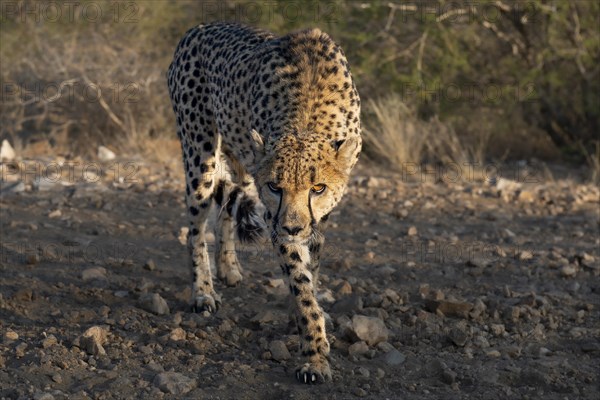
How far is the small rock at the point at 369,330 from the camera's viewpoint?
15.0 feet

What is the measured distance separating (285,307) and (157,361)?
1070mm

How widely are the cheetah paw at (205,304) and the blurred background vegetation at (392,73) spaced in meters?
4.46

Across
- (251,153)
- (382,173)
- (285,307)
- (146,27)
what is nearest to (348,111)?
(251,153)

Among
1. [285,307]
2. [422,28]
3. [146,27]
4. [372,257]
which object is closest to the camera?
[285,307]

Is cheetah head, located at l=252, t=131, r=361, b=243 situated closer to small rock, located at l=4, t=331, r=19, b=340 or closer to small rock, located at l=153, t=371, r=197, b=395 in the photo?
small rock, located at l=153, t=371, r=197, b=395

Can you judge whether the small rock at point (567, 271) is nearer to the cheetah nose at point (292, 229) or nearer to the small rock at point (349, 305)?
the small rock at point (349, 305)

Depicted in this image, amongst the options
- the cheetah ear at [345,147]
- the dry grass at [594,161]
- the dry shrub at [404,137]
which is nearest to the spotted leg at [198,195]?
the cheetah ear at [345,147]

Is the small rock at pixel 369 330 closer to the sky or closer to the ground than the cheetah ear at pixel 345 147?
closer to the ground

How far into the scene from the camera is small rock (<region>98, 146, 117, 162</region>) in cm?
923

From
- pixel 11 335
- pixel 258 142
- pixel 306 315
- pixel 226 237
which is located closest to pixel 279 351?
pixel 306 315

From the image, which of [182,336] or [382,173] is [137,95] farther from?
[182,336]

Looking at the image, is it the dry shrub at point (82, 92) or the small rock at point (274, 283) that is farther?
the dry shrub at point (82, 92)

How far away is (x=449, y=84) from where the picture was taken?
401 inches

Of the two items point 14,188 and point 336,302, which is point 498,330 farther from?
point 14,188
